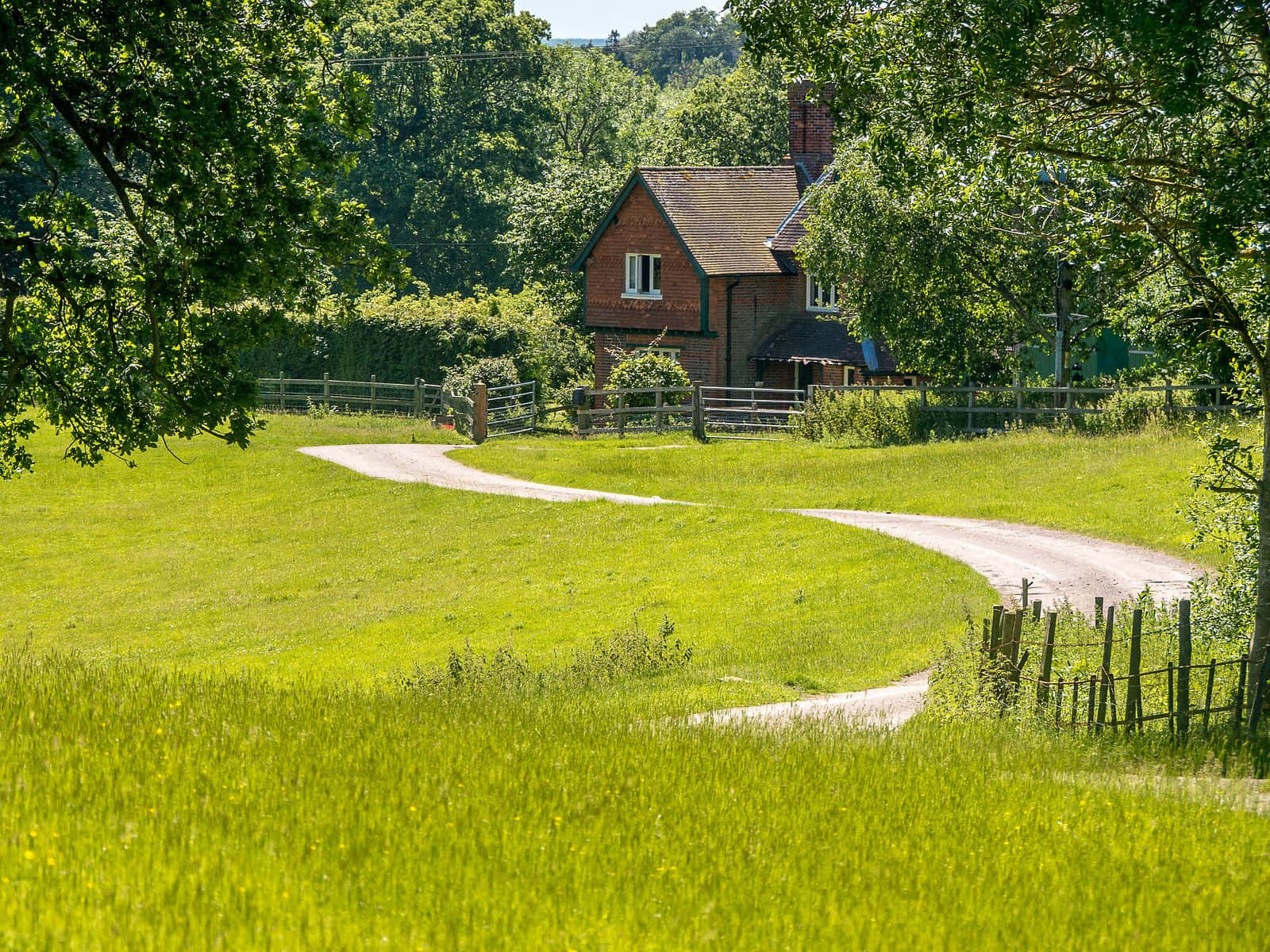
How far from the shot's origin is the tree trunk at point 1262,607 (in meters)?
11.9

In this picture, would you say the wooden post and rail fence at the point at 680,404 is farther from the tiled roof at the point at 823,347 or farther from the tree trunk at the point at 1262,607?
the tree trunk at the point at 1262,607

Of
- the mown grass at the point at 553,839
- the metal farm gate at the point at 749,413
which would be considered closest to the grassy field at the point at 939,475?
the metal farm gate at the point at 749,413

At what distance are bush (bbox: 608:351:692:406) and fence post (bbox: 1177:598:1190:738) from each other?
104 feet

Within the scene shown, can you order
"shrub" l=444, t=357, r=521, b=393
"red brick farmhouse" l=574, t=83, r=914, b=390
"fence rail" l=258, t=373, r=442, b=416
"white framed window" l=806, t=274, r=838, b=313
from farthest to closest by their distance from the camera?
"white framed window" l=806, t=274, r=838, b=313 < "red brick farmhouse" l=574, t=83, r=914, b=390 < "fence rail" l=258, t=373, r=442, b=416 < "shrub" l=444, t=357, r=521, b=393

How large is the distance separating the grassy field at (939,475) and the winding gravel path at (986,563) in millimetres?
785

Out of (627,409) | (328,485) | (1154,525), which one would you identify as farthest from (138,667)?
(627,409)

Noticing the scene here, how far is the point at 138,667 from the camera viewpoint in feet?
39.8

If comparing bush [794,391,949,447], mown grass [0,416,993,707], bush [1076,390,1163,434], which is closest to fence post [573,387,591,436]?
bush [794,391,949,447]

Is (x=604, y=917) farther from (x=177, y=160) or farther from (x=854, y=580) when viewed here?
(x=854, y=580)

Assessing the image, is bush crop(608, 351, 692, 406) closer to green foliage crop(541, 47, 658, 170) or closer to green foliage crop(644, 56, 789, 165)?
green foliage crop(644, 56, 789, 165)

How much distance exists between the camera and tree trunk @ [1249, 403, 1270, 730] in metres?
11.9

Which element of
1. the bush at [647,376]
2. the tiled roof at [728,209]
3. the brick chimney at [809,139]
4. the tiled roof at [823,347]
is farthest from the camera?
the brick chimney at [809,139]

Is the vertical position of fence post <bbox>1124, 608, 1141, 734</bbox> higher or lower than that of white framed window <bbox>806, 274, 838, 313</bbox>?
lower

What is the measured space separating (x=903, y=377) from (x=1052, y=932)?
138ft
